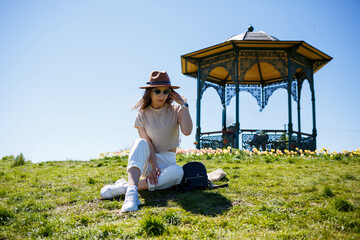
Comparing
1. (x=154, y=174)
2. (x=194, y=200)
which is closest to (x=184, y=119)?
(x=154, y=174)

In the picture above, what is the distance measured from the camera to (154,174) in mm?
4031

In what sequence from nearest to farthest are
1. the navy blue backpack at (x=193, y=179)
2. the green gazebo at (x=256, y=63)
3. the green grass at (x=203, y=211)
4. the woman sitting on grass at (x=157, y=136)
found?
the green grass at (x=203, y=211)
the woman sitting on grass at (x=157, y=136)
the navy blue backpack at (x=193, y=179)
the green gazebo at (x=256, y=63)

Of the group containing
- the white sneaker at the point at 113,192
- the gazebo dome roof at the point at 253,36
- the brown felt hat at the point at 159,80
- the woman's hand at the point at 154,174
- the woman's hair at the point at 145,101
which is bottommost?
the white sneaker at the point at 113,192

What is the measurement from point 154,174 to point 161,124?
0.73m

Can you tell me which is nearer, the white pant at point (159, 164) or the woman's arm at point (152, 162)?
the white pant at point (159, 164)

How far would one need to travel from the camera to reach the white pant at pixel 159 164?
12.5ft

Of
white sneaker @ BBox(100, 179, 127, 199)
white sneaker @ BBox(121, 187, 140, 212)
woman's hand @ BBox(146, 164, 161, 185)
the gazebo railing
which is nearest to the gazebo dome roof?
the gazebo railing

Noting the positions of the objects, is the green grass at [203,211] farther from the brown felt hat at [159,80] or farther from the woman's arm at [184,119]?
the brown felt hat at [159,80]

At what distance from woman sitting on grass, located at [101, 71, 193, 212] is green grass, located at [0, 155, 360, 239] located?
20 centimetres

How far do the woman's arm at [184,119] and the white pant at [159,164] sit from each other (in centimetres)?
47

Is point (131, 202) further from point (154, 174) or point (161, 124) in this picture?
point (161, 124)

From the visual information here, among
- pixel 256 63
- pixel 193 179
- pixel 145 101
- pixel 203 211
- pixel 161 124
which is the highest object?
pixel 256 63

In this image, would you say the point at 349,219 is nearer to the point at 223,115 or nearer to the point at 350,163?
the point at 350,163

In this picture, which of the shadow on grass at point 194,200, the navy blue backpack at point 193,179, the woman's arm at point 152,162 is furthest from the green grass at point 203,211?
the woman's arm at point 152,162
